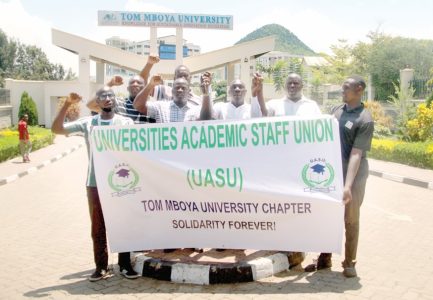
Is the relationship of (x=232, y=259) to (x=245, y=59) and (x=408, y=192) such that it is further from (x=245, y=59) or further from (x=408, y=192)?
(x=245, y=59)

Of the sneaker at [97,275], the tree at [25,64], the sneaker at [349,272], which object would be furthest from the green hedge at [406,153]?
the tree at [25,64]

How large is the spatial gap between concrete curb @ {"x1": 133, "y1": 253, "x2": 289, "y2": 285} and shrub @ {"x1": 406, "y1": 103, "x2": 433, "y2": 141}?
1298cm

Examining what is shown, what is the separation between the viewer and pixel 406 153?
14266mm

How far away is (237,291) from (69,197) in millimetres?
6024

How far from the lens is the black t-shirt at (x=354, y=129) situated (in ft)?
14.7

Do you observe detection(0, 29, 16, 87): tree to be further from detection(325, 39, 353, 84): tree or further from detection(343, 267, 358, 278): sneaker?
detection(343, 267, 358, 278): sneaker

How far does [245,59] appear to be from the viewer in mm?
32469

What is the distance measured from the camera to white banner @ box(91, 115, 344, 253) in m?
4.42

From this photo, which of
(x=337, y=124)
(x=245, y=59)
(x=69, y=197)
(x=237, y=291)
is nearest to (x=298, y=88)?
(x=337, y=124)

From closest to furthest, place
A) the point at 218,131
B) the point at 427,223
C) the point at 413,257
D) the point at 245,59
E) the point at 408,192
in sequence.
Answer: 1. the point at 218,131
2. the point at 413,257
3. the point at 427,223
4. the point at 408,192
5. the point at 245,59

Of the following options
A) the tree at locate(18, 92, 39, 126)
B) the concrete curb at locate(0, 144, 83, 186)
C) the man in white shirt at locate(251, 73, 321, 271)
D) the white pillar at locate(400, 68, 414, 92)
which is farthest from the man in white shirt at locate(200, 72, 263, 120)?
the tree at locate(18, 92, 39, 126)

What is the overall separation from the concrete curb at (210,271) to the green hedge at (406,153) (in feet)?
33.3

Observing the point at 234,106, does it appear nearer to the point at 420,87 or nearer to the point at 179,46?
the point at 420,87

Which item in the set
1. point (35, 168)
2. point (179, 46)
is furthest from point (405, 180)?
point (179, 46)
